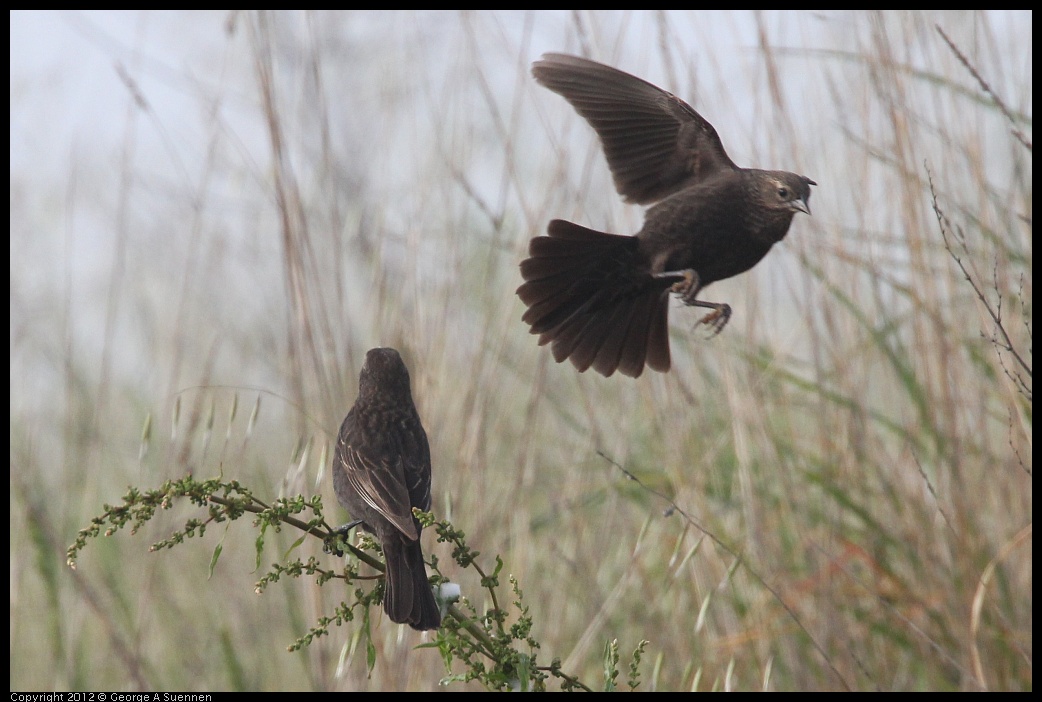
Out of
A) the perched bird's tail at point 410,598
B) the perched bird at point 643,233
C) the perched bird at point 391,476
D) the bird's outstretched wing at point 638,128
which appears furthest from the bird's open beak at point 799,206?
the perched bird's tail at point 410,598

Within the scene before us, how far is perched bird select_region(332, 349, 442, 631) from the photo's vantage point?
1.48 metres

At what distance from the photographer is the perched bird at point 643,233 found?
76.9 inches

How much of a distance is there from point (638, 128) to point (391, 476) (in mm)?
932

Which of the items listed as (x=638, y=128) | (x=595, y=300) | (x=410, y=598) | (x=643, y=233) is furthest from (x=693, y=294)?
(x=410, y=598)

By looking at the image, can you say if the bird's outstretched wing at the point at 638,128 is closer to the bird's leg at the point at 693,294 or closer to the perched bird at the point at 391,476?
the bird's leg at the point at 693,294

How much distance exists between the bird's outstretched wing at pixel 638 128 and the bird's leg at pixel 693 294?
325 mm

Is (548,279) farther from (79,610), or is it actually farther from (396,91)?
(79,610)

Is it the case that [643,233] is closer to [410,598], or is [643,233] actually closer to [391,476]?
[391,476]

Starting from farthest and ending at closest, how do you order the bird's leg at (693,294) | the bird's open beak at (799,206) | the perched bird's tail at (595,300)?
the perched bird's tail at (595,300) < the bird's open beak at (799,206) < the bird's leg at (693,294)

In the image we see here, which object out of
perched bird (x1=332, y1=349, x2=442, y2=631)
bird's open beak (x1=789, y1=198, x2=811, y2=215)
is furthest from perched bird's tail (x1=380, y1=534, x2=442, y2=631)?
bird's open beak (x1=789, y1=198, x2=811, y2=215)

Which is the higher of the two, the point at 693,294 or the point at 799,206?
the point at 799,206

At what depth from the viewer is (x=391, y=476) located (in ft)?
6.23

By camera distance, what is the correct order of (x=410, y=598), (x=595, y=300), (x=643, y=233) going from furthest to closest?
(x=595, y=300) < (x=643, y=233) < (x=410, y=598)
